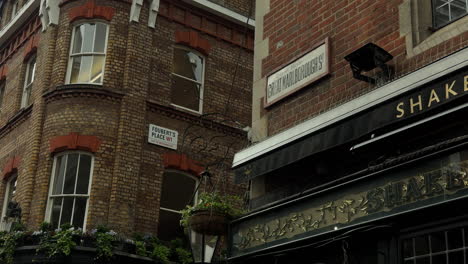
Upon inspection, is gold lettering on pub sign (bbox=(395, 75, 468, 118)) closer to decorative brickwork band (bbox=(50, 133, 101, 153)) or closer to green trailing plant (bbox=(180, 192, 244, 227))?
green trailing plant (bbox=(180, 192, 244, 227))

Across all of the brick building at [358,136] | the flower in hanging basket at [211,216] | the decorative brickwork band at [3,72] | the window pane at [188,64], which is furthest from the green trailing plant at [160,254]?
the decorative brickwork band at [3,72]

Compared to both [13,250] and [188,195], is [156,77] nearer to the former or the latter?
[188,195]

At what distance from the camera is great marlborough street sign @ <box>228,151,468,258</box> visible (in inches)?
269

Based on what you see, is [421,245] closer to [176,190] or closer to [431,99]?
[431,99]

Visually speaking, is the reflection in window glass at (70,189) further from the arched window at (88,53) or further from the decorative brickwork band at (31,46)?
the decorative brickwork band at (31,46)

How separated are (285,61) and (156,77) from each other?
29.0 ft

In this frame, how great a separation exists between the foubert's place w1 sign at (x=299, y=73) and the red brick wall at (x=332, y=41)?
9 cm

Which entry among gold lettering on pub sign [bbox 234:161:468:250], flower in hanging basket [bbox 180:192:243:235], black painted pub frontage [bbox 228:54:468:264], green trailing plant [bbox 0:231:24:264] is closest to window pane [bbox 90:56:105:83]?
green trailing plant [bbox 0:231:24:264]

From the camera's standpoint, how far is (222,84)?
20438 millimetres

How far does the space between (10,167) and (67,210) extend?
308cm

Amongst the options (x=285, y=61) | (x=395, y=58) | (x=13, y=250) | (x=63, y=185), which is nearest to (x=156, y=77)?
(x=63, y=185)

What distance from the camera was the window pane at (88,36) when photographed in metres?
18.5

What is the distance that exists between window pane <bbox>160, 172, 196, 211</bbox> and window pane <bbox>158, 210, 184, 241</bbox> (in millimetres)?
206

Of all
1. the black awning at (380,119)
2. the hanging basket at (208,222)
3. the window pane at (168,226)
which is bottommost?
the hanging basket at (208,222)
